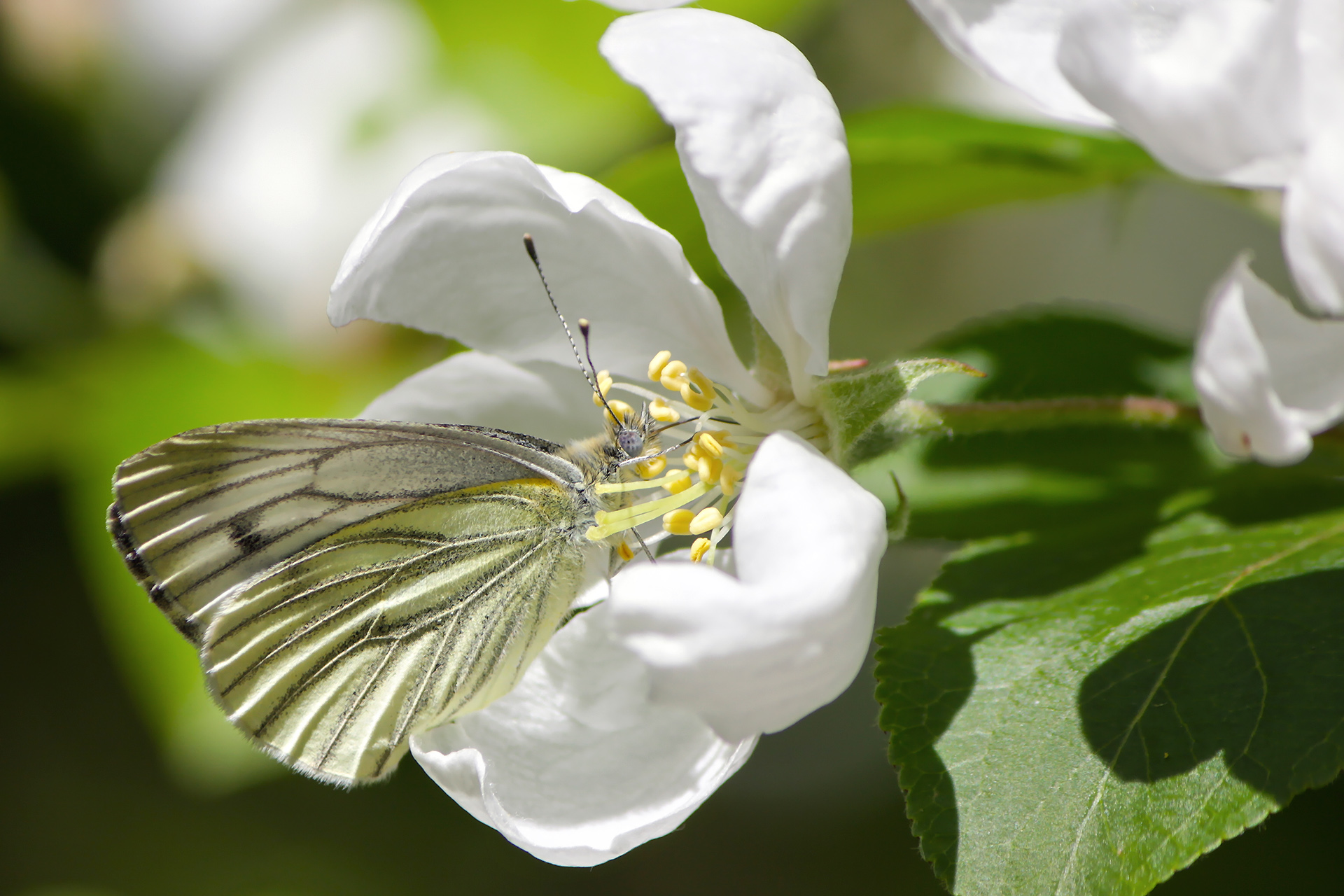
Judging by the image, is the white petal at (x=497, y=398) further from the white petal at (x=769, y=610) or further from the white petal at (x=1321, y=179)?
the white petal at (x=1321, y=179)

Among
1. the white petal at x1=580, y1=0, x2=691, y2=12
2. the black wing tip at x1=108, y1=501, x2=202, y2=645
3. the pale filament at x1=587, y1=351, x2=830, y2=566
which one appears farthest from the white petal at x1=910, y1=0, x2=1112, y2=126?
the black wing tip at x1=108, y1=501, x2=202, y2=645

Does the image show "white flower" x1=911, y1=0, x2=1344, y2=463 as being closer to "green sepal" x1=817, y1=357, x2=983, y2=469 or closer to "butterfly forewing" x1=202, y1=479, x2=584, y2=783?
"green sepal" x1=817, y1=357, x2=983, y2=469

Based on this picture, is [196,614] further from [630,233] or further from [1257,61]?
[1257,61]

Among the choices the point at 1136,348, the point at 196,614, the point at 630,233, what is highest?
the point at 630,233

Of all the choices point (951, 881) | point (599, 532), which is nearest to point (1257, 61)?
point (951, 881)

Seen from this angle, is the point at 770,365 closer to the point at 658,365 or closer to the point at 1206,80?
the point at 658,365

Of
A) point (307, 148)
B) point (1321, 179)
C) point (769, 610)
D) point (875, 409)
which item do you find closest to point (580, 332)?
point (875, 409)

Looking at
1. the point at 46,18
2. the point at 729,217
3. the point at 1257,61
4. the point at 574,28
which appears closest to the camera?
the point at 1257,61
